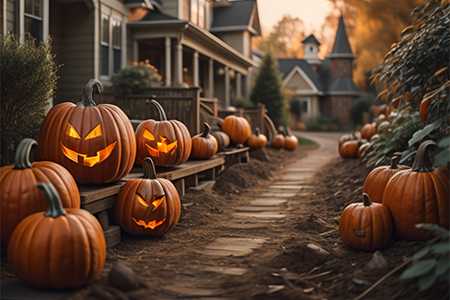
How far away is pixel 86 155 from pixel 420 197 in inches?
118

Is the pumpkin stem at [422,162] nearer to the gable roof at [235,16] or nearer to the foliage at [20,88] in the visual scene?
the foliage at [20,88]

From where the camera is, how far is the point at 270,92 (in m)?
21.0

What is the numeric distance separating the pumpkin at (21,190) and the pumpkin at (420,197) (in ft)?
8.92

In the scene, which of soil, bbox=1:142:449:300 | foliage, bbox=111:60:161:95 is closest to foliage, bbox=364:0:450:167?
soil, bbox=1:142:449:300

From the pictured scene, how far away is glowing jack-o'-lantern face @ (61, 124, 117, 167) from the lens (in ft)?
14.1

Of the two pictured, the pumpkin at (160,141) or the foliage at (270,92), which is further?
the foliage at (270,92)

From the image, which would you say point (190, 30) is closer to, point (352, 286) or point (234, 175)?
point (234, 175)

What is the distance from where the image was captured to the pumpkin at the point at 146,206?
14.5 ft

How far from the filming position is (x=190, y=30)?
1442cm

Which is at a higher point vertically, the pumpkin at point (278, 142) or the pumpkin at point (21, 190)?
the pumpkin at point (278, 142)

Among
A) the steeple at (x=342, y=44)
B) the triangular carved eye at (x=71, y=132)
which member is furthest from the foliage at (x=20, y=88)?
the steeple at (x=342, y=44)

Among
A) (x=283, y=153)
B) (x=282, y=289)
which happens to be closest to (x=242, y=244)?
(x=282, y=289)

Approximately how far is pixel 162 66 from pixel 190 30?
280cm

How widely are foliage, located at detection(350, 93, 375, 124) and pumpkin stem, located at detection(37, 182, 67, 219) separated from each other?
33433 millimetres
